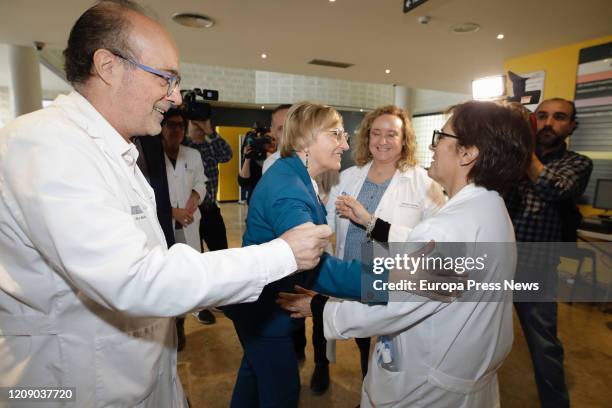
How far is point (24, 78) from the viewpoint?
22.0ft

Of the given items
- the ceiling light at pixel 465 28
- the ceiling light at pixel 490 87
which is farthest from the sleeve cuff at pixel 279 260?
the ceiling light at pixel 465 28

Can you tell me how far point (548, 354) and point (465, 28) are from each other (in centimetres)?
434

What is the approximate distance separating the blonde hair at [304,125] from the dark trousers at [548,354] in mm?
1691

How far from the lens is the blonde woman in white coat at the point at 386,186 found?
2.32 meters

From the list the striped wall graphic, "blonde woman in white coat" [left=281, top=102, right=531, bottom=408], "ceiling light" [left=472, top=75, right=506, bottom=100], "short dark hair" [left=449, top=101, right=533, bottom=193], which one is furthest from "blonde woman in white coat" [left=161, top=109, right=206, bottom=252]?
the striped wall graphic

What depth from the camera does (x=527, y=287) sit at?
218 centimetres

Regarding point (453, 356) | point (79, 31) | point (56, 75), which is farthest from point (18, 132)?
point (56, 75)

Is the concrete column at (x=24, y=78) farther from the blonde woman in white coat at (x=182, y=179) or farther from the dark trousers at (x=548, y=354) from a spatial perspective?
the dark trousers at (x=548, y=354)

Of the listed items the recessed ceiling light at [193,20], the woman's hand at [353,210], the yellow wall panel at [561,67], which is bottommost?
the woman's hand at [353,210]

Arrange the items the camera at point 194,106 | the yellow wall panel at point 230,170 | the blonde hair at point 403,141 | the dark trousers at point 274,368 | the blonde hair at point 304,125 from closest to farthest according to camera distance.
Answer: the dark trousers at point 274,368 → the blonde hair at point 304,125 → the blonde hair at point 403,141 → the camera at point 194,106 → the yellow wall panel at point 230,170

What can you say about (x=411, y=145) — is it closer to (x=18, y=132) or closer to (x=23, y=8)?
(x=18, y=132)

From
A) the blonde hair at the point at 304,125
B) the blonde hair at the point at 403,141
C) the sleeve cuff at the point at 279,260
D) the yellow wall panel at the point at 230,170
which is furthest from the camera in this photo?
the yellow wall panel at the point at 230,170

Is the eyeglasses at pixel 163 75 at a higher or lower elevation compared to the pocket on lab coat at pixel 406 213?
higher

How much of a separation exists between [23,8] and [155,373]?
18.2 ft
